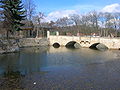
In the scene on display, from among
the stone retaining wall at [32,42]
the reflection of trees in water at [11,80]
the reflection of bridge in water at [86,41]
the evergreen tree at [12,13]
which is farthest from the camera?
the stone retaining wall at [32,42]

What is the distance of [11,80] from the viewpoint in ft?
Result: 47.0

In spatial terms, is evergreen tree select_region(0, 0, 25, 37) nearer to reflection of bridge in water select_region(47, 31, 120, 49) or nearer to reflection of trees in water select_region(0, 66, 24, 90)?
reflection of bridge in water select_region(47, 31, 120, 49)

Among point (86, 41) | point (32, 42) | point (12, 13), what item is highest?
point (12, 13)

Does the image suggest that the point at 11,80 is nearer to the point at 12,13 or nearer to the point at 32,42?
the point at 12,13

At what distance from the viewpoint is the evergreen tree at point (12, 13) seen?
34.3m

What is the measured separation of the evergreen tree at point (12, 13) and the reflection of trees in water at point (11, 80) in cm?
1903

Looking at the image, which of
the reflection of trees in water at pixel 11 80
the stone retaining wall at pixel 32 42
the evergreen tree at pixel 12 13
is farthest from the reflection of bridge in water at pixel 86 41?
the reflection of trees in water at pixel 11 80

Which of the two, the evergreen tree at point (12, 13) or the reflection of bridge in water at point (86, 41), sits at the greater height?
the evergreen tree at point (12, 13)

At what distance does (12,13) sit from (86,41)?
18215mm

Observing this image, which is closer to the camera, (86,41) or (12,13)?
(12,13)

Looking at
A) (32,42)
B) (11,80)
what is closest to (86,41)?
(32,42)

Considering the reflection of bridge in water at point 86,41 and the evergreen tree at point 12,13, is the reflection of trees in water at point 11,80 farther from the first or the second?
the reflection of bridge in water at point 86,41

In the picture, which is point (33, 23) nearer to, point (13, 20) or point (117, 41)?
point (13, 20)

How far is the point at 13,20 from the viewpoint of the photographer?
3631 cm
